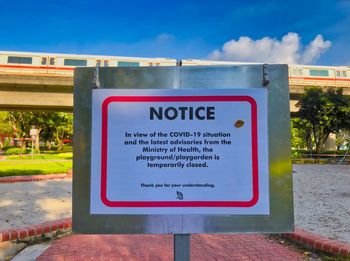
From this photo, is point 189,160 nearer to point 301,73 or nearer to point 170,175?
point 170,175

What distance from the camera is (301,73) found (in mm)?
27312

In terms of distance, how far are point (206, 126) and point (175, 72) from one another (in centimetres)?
38

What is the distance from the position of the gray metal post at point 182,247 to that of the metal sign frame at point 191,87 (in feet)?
0.23

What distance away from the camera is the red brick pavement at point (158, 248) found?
399 centimetres

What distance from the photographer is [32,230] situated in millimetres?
4652

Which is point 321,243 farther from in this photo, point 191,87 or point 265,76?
point 191,87

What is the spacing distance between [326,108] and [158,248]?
73.9 feet

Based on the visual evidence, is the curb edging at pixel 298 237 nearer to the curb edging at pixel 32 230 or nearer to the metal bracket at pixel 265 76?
the curb edging at pixel 32 230

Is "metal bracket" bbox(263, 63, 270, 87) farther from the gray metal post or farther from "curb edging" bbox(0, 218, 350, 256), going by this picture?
"curb edging" bbox(0, 218, 350, 256)

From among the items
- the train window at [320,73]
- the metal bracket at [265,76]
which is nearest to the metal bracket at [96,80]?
the metal bracket at [265,76]

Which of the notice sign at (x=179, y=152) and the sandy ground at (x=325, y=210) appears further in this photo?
the sandy ground at (x=325, y=210)

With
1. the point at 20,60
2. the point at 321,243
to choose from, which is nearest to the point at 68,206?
the point at 321,243

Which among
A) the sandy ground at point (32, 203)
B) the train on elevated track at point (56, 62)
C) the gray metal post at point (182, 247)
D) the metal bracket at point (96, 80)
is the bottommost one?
the sandy ground at point (32, 203)

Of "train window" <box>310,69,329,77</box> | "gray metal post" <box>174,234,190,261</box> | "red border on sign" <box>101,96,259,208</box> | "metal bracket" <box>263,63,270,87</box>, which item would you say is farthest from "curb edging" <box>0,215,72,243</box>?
"train window" <box>310,69,329,77</box>
